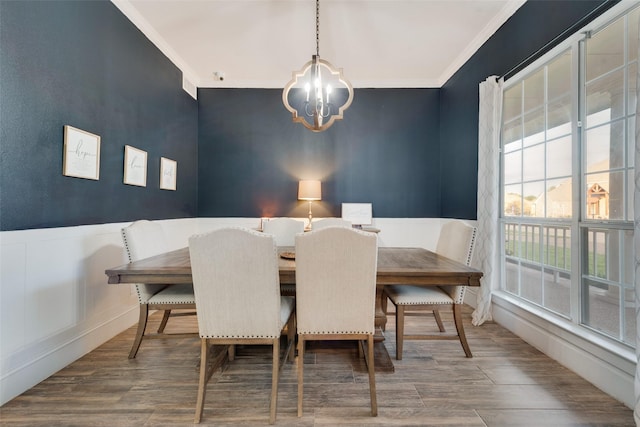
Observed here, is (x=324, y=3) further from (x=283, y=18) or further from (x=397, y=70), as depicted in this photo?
(x=397, y=70)

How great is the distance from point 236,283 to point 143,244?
1.09m

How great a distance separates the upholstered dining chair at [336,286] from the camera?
1375mm

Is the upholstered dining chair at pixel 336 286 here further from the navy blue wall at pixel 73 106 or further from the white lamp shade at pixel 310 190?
the white lamp shade at pixel 310 190

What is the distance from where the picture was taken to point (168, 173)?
3.24 meters

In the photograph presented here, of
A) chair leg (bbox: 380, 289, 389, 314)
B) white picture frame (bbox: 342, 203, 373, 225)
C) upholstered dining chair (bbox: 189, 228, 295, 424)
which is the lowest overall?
chair leg (bbox: 380, 289, 389, 314)

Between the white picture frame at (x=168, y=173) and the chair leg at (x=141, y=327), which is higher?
the white picture frame at (x=168, y=173)

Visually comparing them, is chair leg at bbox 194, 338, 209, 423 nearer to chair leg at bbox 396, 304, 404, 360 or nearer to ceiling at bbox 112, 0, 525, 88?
chair leg at bbox 396, 304, 404, 360

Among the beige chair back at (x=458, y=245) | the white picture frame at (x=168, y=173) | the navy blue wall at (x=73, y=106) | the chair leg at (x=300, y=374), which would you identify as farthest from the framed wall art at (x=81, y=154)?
the beige chair back at (x=458, y=245)

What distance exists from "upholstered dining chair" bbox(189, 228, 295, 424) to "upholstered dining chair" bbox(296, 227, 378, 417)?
0.47 feet

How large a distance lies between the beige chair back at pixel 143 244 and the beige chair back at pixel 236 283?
82cm

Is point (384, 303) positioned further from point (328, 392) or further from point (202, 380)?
point (202, 380)

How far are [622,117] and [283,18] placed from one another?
2766mm

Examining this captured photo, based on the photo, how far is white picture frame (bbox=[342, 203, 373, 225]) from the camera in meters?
3.87

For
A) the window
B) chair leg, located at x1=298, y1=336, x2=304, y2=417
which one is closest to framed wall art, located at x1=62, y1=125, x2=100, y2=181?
chair leg, located at x1=298, y1=336, x2=304, y2=417
